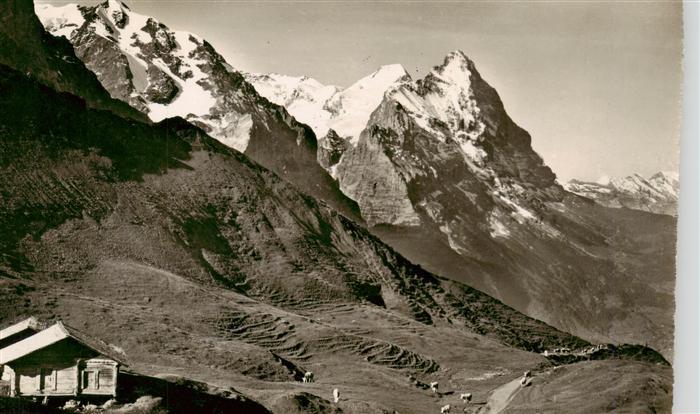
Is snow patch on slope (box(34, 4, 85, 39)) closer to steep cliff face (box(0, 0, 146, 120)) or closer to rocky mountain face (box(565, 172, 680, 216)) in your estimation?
steep cliff face (box(0, 0, 146, 120))

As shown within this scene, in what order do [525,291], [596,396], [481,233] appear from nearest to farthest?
[596,396], [525,291], [481,233]

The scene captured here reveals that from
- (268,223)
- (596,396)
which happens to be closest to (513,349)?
(268,223)

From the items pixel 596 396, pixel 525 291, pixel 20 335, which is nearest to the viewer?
pixel 20 335

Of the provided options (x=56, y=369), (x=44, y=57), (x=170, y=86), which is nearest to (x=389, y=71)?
(x=44, y=57)

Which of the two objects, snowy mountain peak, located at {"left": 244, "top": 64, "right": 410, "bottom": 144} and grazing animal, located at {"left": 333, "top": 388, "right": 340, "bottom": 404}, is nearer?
grazing animal, located at {"left": 333, "top": 388, "right": 340, "bottom": 404}

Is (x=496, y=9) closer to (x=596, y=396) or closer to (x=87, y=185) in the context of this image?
(x=596, y=396)

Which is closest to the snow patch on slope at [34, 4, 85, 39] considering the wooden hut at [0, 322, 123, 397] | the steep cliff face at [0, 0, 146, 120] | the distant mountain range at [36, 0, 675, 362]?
the distant mountain range at [36, 0, 675, 362]
